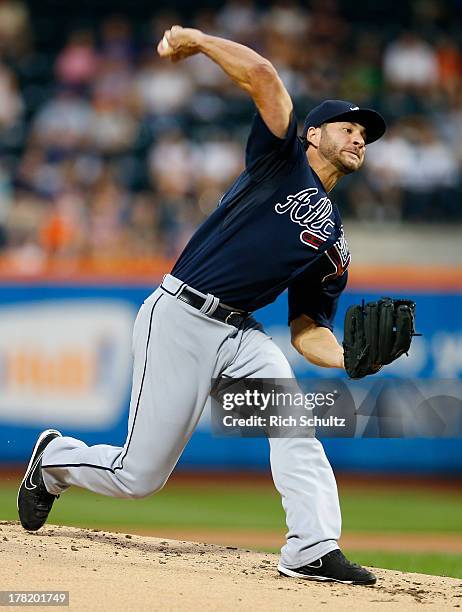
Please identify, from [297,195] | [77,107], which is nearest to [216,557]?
[297,195]

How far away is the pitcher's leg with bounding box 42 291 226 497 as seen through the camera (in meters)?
Result: 4.70

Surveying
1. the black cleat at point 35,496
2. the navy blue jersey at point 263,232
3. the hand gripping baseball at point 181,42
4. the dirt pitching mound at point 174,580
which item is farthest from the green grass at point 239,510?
the hand gripping baseball at point 181,42

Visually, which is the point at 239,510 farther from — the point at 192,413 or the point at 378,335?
the point at 378,335

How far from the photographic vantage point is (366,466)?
9.75 meters

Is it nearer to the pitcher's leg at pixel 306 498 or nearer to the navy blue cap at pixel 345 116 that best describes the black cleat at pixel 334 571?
the pitcher's leg at pixel 306 498

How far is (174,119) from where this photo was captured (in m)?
12.6

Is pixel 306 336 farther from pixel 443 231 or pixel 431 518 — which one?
pixel 443 231

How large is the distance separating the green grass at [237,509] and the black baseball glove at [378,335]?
11.2ft

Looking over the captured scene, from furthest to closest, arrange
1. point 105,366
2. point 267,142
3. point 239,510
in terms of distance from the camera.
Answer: point 105,366
point 239,510
point 267,142

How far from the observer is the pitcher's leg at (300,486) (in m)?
4.64

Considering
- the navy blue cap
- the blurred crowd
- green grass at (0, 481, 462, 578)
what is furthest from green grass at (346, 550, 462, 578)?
the blurred crowd

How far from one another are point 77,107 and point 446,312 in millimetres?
5116

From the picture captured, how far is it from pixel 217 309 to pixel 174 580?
3.71 feet

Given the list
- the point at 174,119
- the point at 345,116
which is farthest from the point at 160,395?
the point at 174,119
